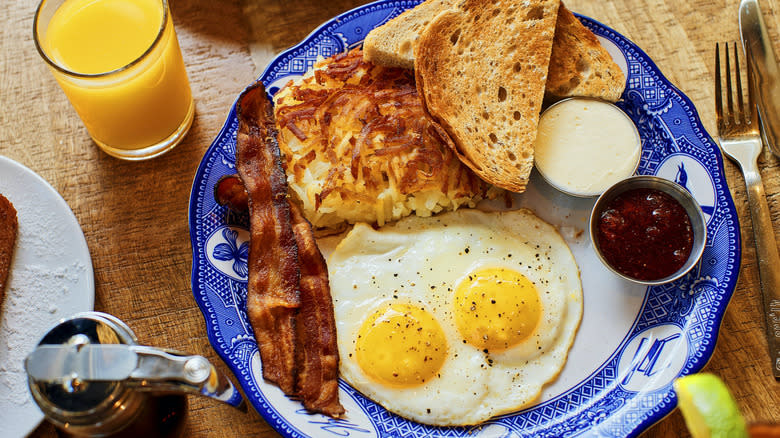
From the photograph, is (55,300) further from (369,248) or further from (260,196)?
(369,248)

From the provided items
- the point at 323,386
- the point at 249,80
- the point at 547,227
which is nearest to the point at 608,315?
the point at 547,227

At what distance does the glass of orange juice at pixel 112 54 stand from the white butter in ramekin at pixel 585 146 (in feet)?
6.43

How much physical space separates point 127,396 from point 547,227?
2.13 metres

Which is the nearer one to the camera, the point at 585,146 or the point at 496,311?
the point at 496,311

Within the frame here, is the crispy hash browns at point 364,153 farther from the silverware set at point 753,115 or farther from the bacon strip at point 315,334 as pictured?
the silverware set at point 753,115

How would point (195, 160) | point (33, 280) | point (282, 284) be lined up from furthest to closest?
point (195, 160) < point (33, 280) < point (282, 284)

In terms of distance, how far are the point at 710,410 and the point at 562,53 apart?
2.13m

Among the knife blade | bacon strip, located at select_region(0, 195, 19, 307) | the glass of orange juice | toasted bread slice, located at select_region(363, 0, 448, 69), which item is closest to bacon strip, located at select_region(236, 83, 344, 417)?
the glass of orange juice

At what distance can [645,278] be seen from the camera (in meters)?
2.95

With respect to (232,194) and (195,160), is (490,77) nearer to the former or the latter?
(232,194)

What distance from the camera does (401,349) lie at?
2.91 m

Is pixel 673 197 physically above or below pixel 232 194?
above

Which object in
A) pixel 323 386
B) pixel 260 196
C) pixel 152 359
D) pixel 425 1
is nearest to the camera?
pixel 152 359

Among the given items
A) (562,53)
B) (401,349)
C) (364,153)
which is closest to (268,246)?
(364,153)
